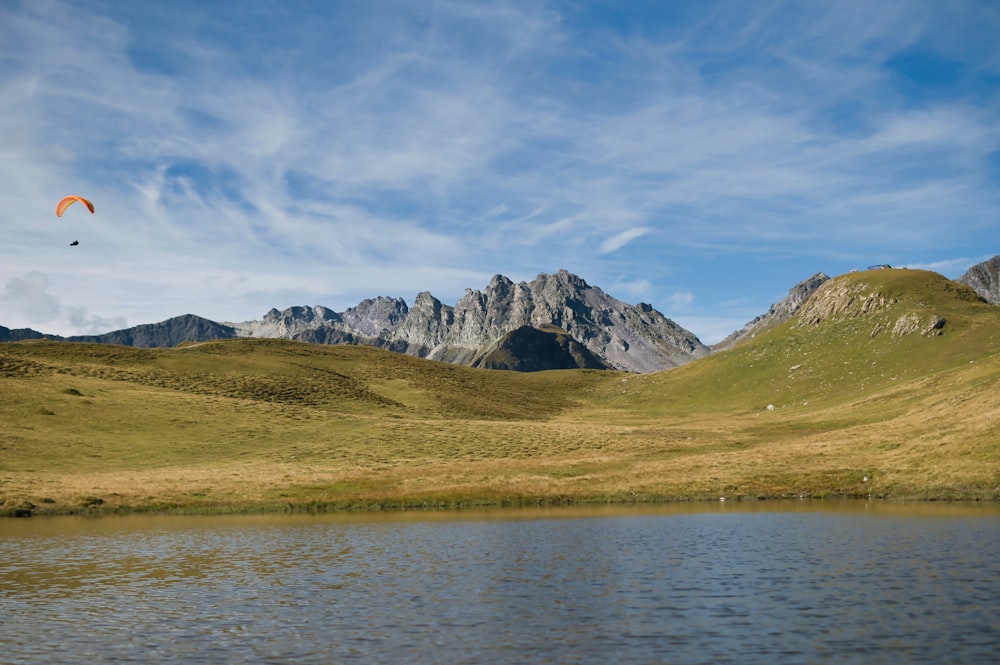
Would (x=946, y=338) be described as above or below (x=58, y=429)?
above

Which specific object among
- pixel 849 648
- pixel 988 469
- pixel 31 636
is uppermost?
pixel 988 469

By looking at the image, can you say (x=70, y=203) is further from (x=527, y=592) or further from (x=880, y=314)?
(x=880, y=314)

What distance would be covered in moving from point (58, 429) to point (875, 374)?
432 feet

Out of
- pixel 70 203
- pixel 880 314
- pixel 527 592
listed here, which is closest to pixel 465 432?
pixel 70 203

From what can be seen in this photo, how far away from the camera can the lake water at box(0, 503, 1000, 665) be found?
68.6 feet

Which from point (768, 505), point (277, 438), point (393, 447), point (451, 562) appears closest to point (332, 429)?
point (277, 438)

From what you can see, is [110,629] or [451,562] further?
[451,562]

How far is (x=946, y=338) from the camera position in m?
149

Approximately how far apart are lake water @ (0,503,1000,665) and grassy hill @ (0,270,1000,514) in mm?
15995

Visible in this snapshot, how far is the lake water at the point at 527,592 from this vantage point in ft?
68.6

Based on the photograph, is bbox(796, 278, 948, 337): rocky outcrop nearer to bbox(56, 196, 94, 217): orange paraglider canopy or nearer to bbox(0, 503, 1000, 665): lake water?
bbox(0, 503, 1000, 665): lake water

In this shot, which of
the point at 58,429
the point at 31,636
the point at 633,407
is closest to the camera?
the point at 31,636

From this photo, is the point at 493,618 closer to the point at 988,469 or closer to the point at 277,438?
the point at 988,469

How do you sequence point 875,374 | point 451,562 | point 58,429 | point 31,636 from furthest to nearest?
point 875,374 < point 58,429 < point 451,562 < point 31,636
